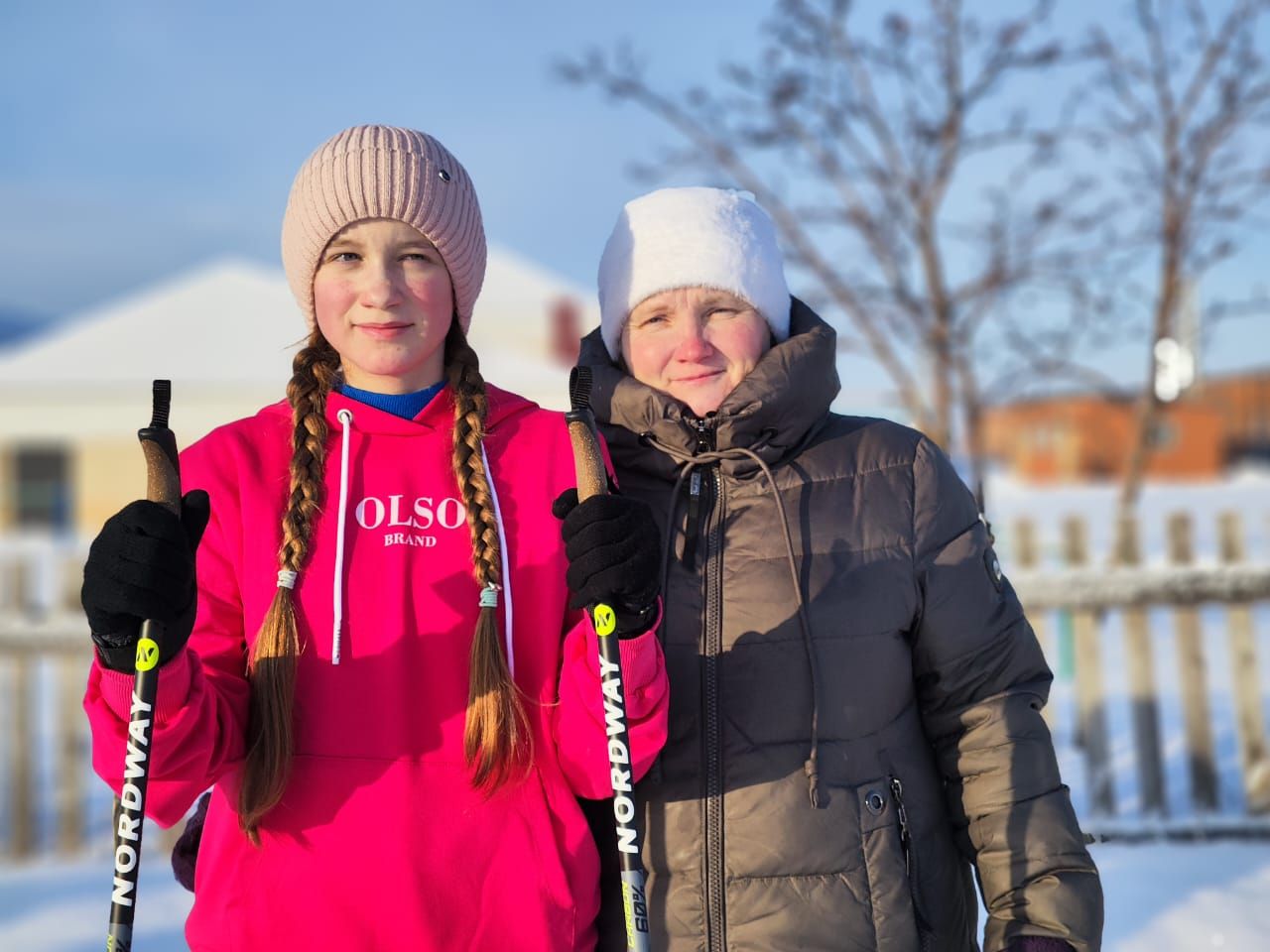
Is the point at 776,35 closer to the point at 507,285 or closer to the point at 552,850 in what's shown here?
the point at 552,850

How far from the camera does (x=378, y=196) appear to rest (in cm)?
223

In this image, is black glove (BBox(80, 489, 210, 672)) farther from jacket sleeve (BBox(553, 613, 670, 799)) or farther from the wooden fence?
the wooden fence

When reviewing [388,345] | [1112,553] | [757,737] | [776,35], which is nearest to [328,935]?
[757,737]

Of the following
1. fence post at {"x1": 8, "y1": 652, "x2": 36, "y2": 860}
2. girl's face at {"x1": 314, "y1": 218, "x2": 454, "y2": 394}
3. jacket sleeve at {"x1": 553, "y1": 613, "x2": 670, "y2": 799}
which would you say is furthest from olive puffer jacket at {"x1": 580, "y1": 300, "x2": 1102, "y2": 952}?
fence post at {"x1": 8, "y1": 652, "x2": 36, "y2": 860}

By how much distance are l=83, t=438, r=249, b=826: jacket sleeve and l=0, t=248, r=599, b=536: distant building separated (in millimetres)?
16250

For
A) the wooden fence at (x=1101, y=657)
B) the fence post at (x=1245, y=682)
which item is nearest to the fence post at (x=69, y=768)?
the wooden fence at (x=1101, y=657)

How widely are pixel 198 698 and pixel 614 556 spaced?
0.72 m

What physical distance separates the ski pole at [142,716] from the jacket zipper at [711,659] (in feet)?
3.29

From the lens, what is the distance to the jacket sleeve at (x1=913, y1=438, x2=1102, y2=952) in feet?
7.56

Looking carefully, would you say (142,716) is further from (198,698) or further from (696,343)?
(696,343)

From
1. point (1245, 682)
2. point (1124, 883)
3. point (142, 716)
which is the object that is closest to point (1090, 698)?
point (1245, 682)

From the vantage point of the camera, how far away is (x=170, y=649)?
1.86 metres

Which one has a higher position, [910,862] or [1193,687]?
[1193,687]

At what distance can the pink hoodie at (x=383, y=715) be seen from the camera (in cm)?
199
